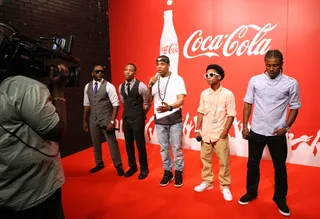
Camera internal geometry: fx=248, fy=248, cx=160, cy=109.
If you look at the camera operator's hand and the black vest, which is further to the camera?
the black vest

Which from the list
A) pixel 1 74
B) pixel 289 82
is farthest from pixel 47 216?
pixel 289 82

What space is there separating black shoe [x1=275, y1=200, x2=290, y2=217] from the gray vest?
2.43 m

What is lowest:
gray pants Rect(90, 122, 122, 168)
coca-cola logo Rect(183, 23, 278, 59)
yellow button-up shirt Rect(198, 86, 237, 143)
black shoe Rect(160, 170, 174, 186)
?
black shoe Rect(160, 170, 174, 186)

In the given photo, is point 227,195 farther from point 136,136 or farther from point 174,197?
point 136,136

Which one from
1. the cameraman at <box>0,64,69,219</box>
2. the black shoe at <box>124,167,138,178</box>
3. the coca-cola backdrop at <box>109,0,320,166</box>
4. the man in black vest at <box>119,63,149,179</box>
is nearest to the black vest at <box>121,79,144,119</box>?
the man in black vest at <box>119,63,149,179</box>

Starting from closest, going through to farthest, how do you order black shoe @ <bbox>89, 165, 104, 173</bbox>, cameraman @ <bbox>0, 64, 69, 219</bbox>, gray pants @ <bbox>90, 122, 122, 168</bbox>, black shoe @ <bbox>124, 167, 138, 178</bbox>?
cameraman @ <bbox>0, 64, 69, 219</bbox>, black shoe @ <bbox>124, 167, 138, 178</bbox>, gray pants @ <bbox>90, 122, 122, 168</bbox>, black shoe @ <bbox>89, 165, 104, 173</bbox>

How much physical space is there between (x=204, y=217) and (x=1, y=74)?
216cm

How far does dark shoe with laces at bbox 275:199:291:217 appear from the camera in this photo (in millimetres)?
2457

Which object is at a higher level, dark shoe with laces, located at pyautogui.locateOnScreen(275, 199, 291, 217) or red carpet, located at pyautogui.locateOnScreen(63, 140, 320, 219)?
dark shoe with laces, located at pyautogui.locateOnScreen(275, 199, 291, 217)

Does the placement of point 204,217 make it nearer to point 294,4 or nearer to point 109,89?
point 109,89

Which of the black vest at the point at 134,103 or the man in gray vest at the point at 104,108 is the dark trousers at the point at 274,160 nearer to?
the black vest at the point at 134,103

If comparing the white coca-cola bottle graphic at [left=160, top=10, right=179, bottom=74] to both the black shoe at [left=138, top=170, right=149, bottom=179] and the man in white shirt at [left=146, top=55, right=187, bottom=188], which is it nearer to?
the man in white shirt at [left=146, top=55, right=187, bottom=188]

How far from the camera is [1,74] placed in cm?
121

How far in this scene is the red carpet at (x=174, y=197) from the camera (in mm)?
2566
